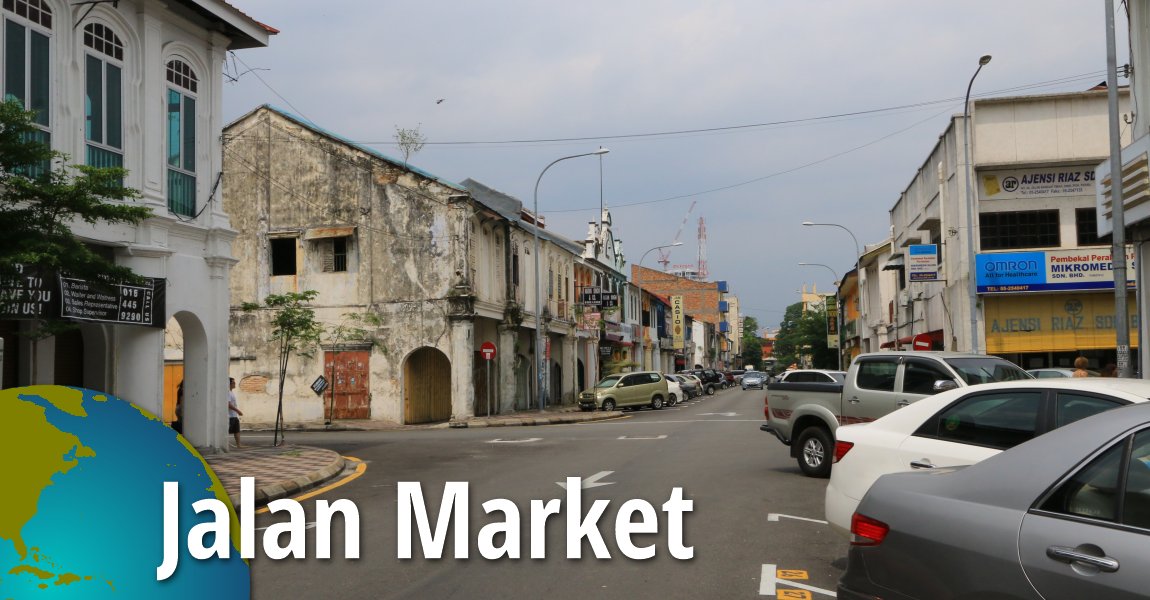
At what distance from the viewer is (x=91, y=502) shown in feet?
9.68

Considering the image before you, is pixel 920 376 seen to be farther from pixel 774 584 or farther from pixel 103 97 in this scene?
pixel 103 97

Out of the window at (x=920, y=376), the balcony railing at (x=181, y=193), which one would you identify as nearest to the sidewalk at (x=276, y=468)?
the balcony railing at (x=181, y=193)

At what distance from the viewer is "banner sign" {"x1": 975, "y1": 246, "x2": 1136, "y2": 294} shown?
32.0m

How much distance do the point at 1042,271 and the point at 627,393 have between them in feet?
55.5

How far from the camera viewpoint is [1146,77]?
55.5 feet

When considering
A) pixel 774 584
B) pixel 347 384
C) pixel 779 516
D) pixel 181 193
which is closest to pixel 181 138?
pixel 181 193

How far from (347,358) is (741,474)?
22.2 meters

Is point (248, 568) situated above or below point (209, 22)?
below

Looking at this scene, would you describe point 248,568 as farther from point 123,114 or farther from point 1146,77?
point 1146,77

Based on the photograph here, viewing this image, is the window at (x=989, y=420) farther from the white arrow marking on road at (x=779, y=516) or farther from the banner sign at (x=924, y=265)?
the banner sign at (x=924, y=265)

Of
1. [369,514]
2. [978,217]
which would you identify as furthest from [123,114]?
[978,217]

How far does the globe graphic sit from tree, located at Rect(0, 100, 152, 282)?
8.46 m

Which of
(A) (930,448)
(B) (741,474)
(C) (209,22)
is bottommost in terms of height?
(B) (741,474)

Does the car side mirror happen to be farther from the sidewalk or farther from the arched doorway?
the arched doorway
